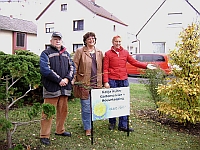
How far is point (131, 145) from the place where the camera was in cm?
433

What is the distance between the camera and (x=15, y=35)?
31.0 m

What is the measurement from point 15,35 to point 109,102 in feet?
95.1

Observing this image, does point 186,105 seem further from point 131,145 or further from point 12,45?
point 12,45

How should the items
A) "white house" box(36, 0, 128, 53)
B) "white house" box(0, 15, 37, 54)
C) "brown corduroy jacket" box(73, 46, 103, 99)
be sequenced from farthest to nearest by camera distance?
"white house" box(0, 15, 37, 54) < "white house" box(36, 0, 128, 53) < "brown corduroy jacket" box(73, 46, 103, 99)

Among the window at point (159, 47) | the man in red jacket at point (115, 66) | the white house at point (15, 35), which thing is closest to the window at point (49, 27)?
the white house at point (15, 35)

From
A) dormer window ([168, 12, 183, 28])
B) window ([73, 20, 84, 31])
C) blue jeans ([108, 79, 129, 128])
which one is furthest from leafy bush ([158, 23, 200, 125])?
window ([73, 20, 84, 31])

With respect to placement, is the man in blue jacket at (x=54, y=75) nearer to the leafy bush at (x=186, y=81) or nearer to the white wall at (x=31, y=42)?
the leafy bush at (x=186, y=81)

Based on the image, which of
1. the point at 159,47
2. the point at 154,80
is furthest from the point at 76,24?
the point at 154,80

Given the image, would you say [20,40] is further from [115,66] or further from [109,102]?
[109,102]

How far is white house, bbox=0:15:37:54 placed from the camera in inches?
1171

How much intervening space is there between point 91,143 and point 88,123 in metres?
0.48

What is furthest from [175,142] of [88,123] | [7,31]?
[7,31]

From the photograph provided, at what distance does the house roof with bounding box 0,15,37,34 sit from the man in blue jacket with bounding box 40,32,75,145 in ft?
88.1

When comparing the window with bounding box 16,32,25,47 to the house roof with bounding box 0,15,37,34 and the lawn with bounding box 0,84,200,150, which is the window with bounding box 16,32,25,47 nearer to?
the house roof with bounding box 0,15,37,34
